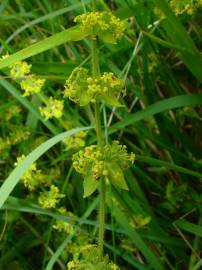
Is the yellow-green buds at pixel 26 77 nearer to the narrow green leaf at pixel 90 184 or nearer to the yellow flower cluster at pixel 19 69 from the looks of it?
the yellow flower cluster at pixel 19 69

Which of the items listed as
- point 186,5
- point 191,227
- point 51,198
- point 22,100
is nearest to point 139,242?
point 191,227

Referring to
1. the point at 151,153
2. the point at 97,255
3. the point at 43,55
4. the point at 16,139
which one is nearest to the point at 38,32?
the point at 43,55

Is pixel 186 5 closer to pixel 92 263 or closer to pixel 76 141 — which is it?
pixel 76 141

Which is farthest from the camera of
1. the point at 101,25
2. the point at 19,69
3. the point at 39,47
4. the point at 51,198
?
the point at 51,198

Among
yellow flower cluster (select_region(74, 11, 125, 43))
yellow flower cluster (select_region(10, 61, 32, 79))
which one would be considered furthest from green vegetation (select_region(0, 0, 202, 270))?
yellow flower cluster (select_region(74, 11, 125, 43))

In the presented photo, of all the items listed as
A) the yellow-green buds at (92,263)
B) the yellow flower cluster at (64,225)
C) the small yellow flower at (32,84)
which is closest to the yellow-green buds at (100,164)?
the yellow-green buds at (92,263)

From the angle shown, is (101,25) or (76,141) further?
(76,141)

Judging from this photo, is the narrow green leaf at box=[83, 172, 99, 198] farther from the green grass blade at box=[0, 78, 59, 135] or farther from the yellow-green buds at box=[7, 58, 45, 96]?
the green grass blade at box=[0, 78, 59, 135]
